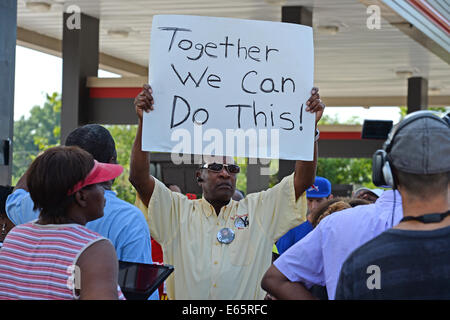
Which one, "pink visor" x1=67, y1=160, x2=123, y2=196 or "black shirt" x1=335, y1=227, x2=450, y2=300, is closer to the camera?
"black shirt" x1=335, y1=227, x2=450, y2=300

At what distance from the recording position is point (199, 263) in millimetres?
4496

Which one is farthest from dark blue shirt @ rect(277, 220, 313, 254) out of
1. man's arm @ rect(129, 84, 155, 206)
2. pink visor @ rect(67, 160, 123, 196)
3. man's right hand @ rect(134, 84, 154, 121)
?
pink visor @ rect(67, 160, 123, 196)

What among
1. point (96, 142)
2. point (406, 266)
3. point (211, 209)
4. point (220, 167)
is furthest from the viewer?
point (220, 167)

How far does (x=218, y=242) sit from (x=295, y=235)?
1.35 meters

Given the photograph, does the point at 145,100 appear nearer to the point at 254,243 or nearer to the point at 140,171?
the point at 140,171

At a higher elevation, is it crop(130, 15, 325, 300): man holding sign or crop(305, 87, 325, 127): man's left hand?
crop(305, 87, 325, 127): man's left hand

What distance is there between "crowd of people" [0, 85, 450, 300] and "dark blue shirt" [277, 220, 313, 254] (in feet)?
4.15

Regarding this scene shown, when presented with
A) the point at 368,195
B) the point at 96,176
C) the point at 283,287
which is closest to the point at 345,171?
the point at 368,195

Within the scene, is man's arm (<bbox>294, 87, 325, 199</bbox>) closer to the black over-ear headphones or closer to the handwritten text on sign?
the handwritten text on sign

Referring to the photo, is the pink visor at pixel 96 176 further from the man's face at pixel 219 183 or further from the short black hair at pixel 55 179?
the man's face at pixel 219 183

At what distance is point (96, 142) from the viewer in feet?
12.3

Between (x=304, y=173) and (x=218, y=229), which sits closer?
(x=304, y=173)

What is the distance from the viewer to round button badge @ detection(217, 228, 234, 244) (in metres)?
4.54
